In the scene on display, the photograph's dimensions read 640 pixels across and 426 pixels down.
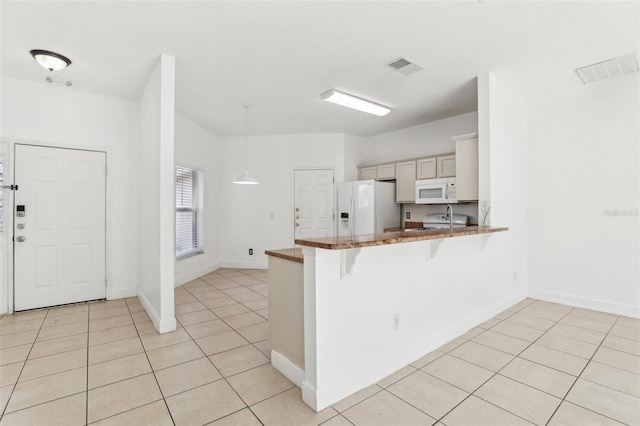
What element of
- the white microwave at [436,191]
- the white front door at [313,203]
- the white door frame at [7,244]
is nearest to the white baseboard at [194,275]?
the white front door at [313,203]

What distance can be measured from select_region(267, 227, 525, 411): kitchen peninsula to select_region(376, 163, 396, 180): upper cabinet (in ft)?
8.68

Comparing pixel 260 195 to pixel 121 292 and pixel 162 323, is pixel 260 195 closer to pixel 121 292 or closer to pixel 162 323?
pixel 121 292

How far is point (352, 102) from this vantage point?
13.9 feet

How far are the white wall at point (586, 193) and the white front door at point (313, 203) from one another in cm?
340

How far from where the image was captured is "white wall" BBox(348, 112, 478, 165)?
504cm

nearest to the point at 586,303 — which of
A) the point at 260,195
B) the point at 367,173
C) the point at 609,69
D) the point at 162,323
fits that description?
the point at 609,69

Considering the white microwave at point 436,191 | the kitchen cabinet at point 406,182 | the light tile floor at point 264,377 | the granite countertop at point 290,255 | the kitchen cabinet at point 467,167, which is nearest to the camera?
the light tile floor at point 264,377

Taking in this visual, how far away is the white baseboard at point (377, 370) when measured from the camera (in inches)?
75.7

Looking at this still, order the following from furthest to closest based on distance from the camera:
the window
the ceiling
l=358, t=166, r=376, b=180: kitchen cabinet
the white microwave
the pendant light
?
l=358, t=166, r=376, b=180: kitchen cabinet → the window → the pendant light → the white microwave → the ceiling

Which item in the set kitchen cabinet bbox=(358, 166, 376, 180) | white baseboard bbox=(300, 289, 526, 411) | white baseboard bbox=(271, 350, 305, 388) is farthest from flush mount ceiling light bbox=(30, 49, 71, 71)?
kitchen cabinet bbox=(358, 166, 376, 180)

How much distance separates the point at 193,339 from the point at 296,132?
14.5ft

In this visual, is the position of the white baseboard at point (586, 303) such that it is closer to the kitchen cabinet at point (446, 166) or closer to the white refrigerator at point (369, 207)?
the kitchen cabinet at point (446, 166)

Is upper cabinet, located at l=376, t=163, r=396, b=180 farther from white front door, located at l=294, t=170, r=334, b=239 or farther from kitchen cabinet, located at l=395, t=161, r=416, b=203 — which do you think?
white front door, located at l=294, t=170, r=334, b=239

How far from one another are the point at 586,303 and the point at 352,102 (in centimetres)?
397
